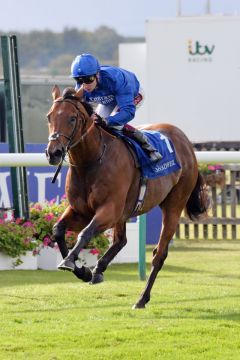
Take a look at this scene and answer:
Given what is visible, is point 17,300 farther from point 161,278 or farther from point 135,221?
point 135,221

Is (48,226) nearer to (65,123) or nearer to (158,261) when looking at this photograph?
(158,261)

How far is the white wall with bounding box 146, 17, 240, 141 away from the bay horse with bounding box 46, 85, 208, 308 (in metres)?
13.0

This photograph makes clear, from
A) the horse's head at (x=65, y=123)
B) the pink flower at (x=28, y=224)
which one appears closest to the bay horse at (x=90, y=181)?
the horse's head at (x=65, y=123)

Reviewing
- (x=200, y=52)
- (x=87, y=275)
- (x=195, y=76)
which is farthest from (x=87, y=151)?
(x=195, y=76)

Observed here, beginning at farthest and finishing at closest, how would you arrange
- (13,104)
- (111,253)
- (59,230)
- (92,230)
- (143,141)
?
(13,104) → (111,253) → (143,141) → (59,230) → (92,230)

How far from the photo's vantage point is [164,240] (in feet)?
28.1

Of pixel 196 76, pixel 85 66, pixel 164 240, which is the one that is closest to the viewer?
pixel 85 66

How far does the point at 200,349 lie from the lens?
637 centimetres

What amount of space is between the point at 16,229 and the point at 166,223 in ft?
7.68

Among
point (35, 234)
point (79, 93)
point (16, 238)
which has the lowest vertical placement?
point (35, 234)

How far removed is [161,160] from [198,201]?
36.1 inches

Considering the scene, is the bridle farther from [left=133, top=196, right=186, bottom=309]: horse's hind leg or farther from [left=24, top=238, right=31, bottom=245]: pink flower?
[left=24, top=238, right=31, bottom=245]: pink flower

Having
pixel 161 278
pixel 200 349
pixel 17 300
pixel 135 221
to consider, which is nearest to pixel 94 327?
pixel 200 349

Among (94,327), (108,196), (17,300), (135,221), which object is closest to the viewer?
(94,327)
